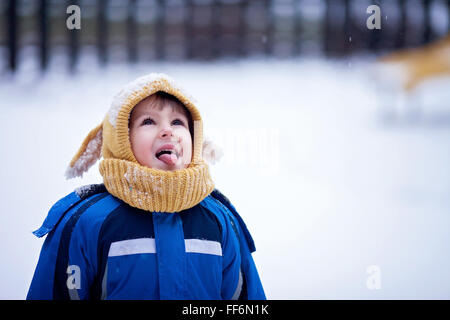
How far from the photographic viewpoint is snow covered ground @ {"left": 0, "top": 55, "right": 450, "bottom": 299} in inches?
71.6

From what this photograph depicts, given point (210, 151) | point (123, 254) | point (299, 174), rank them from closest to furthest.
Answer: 1. point (123, 254)
2. point (210, 151)
3. point (299, 174)

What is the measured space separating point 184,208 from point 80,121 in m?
2.41

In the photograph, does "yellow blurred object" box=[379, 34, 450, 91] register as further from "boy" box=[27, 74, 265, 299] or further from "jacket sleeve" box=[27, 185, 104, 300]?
"jacket sleeve" box=[27, 185, 104, 300]

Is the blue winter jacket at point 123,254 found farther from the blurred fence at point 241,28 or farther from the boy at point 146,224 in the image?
the blurred fence at point 241,28

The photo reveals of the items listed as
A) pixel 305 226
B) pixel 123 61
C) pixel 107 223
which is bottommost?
pixel 305 226

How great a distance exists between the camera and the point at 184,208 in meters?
1.00

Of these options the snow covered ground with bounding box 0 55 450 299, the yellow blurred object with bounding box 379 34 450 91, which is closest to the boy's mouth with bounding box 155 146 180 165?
the snow covered ground with bounding box 0 55 450 299

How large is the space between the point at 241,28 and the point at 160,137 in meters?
5.67

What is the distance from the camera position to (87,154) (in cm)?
112

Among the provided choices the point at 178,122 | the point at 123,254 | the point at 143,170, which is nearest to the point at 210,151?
the point at 178,122

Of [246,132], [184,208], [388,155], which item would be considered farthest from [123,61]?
[184,208]

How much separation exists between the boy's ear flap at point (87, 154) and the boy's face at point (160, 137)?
13 centimetres

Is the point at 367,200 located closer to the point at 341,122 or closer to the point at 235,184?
the point at 235,184

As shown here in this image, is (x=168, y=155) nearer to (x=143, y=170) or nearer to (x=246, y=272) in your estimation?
(x=143, y=170)
